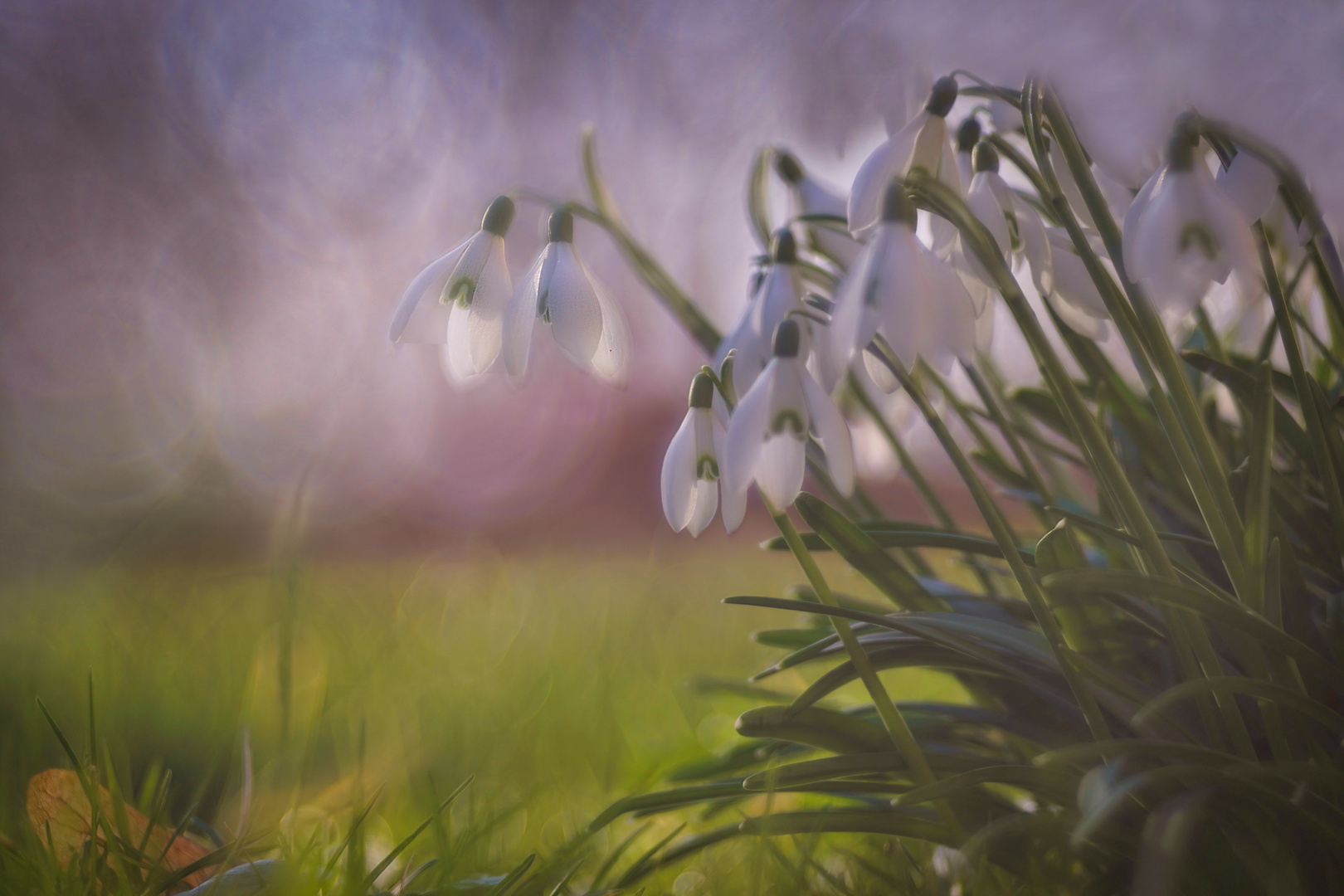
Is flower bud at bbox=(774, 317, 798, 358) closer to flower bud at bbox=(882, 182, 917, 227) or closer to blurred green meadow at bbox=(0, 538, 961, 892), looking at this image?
flower bud at bbox=(882, 182, 917, 227)

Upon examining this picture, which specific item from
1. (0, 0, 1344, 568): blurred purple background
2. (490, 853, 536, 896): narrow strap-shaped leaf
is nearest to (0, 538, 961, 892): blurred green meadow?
(490, 853, 536, 896): narrow strap-shaped leaf

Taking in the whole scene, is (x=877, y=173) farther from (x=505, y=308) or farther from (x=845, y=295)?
(x=505, y=308)

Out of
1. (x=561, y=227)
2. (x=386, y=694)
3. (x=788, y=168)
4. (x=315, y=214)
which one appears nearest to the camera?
(x=561, y=227)

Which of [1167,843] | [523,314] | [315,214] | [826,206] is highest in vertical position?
[315,214]

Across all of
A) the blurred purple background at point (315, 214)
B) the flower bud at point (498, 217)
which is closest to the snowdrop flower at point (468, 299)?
the flower bud at point (498, 217)

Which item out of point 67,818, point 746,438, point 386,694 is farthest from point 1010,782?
point 386,694

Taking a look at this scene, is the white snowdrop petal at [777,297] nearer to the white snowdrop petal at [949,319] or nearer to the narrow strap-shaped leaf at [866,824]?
the white snowdrop petal at [949,319]

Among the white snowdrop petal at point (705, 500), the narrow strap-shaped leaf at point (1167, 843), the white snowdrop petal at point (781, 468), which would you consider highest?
the white snowdrop petal at point (705, 500)
